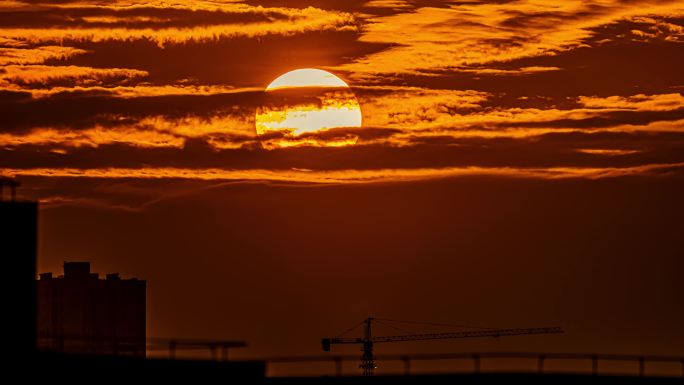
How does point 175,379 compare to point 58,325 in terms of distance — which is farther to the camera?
point 58,325

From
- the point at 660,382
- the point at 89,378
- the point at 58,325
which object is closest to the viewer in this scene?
the point at 89,378

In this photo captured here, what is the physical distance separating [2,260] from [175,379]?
8.17 metres

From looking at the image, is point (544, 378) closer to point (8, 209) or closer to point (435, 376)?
point (435, 376)

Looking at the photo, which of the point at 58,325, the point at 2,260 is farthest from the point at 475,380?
the point at 58,325

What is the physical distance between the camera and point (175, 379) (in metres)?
73.9

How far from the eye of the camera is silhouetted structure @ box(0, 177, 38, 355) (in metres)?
76.4

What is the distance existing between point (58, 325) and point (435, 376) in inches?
4921

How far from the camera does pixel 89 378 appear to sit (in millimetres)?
72688

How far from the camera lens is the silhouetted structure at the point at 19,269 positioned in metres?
76.4

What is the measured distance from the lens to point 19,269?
252 feet

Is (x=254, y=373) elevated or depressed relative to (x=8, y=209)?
depressed

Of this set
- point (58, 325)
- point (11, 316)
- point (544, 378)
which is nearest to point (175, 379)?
point (11, 316)

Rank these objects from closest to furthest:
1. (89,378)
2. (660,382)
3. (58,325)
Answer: (89,378)
(660,382)
(58,325)

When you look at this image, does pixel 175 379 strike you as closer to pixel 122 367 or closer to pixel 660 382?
pixel 122 367
